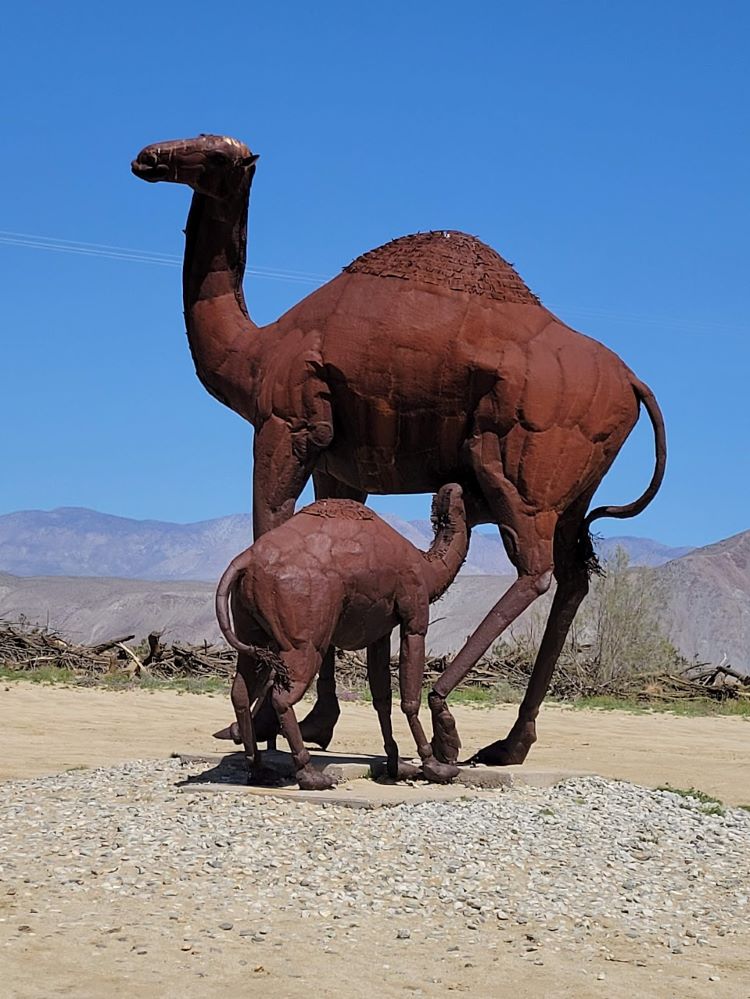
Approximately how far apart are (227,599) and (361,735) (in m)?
6.28

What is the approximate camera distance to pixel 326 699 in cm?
1095

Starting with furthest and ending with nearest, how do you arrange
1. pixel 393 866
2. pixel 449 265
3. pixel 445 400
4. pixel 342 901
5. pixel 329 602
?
pixel 449 265 < pixel 445 400 < pixel 329 602 < pixel 393 866 < pixel 342 901

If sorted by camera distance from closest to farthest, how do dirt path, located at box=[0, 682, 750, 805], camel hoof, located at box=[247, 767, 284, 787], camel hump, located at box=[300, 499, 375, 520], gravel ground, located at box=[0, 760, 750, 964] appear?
gravel ground, located at box=[0, 760, 750, 964], camel hump, located at box=[300, 499, 375, 520], camel hoof, located at box=[247, 767, 284, 787], dirt path, located at box=[0, 682, 750, 805]

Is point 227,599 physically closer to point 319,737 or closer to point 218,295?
point 319,737

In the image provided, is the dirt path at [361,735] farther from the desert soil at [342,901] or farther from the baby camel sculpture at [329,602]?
the baby camel sculpture at [329,602]

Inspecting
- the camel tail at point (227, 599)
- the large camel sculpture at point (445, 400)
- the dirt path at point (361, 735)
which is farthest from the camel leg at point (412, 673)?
the dirt path at point (361, 735)

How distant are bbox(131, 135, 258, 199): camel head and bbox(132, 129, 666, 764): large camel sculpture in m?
0.01

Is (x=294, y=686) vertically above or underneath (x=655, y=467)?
underneath

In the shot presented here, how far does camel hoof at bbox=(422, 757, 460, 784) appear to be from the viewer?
9.67 m

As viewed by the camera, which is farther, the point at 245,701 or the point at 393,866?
the point at 245,701

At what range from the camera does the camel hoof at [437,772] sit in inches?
381

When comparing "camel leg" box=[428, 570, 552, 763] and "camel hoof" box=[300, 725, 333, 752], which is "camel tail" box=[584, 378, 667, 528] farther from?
"camel hoof" box=[300, 725, 333, 752]

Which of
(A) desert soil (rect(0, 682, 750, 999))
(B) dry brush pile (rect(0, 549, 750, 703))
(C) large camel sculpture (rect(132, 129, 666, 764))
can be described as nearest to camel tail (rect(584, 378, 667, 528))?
(C) large camel sculpture (rect(132, 129, 666, 764))

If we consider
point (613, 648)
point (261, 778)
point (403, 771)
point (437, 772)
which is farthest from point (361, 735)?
point (613, 648)
